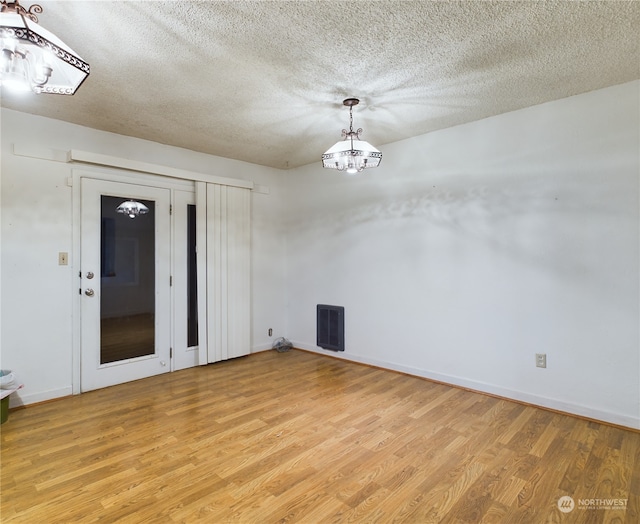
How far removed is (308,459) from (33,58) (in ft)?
8.51

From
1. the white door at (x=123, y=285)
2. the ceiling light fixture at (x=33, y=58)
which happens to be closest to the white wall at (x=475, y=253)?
the white door at (x=123, y=285)

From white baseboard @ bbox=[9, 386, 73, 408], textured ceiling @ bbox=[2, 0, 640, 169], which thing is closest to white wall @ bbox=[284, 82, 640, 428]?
textured ceiling @ bbox=[2, 0, 640, 169]

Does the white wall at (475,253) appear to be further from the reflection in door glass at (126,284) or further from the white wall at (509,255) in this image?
the reflection in door glass at (126,284)

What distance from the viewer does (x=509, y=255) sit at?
3184mm

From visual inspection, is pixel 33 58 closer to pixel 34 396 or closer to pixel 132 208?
pixel 132 208

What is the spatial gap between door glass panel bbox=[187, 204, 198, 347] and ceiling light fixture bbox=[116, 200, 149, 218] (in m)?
0.53

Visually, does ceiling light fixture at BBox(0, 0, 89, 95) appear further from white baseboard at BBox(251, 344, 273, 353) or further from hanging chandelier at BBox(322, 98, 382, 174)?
white baseboard at BBox(251, 344, 273, 353)

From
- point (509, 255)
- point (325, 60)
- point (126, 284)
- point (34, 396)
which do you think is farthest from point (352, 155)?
point (34, 396)

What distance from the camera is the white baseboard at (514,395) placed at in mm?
2668

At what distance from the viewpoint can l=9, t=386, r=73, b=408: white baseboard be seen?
3.03 metres

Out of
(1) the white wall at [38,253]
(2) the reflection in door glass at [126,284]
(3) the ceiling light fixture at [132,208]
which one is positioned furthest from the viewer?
(3) the ceiling light fixture at [132,208]

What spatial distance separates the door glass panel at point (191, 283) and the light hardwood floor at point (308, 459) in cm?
94

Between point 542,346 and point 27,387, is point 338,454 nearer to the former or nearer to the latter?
point 542,346

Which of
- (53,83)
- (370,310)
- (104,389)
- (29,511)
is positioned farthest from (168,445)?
(370,310)
